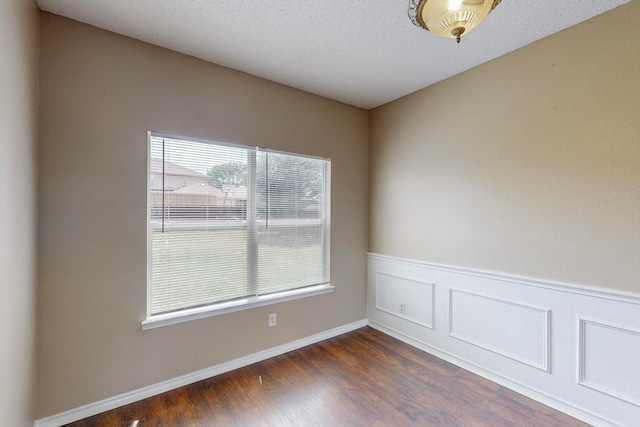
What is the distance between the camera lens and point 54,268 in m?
1.77

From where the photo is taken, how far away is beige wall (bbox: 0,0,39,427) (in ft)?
4.00

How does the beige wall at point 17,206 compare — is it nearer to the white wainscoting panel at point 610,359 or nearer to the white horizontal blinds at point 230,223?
the white horizontal blinds at point 230,223

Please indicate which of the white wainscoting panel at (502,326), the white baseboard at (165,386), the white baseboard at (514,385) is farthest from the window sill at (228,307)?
the white wainscoting panel at (502,326)

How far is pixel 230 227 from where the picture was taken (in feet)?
8.00

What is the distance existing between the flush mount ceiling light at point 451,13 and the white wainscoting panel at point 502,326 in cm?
195

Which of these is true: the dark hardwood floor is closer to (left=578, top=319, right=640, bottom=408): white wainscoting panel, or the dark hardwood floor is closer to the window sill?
(left=578, top=319, right=640, bottom=408): white wainscoting panel

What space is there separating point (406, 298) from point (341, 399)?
49.6 inches

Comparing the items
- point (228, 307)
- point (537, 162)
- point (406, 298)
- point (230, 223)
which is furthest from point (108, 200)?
point (537, 162)

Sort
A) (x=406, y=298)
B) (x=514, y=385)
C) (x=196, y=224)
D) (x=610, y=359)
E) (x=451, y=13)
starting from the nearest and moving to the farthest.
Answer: (x=451, y=13) → (x=610, y=359) → (x=514, y=385) → (x=196, y=224) → (x=406, y=298)

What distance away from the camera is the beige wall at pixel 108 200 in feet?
5.79

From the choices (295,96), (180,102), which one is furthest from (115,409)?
(295,96)

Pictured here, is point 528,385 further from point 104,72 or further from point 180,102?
point 104,72

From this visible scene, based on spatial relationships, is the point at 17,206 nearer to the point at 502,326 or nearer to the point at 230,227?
the point at 230,227

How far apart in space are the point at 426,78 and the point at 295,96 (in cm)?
124
